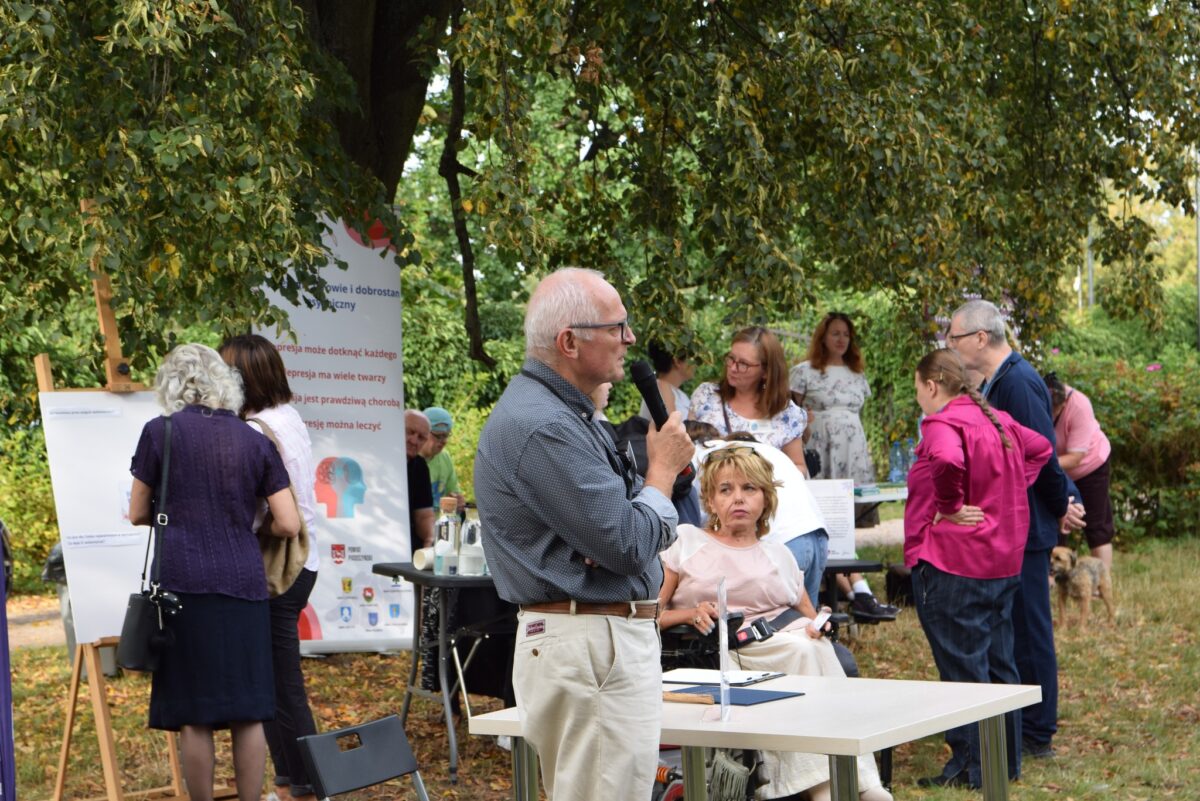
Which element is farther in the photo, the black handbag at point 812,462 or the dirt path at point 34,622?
the dirt path at point 34,622

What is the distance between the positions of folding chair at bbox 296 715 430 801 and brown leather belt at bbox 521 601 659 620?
2.33ft

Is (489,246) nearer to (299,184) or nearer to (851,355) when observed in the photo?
(299,184)

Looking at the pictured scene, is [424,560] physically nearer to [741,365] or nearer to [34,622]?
[741,365]

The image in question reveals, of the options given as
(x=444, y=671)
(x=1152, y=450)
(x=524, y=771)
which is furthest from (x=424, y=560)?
(x=1152, y=450)

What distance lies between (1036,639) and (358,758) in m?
3.84

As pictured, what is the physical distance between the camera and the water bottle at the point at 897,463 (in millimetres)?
11604

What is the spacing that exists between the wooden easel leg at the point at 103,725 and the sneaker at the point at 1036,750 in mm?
3944

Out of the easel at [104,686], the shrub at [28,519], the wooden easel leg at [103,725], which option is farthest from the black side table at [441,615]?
the shrub at [28,519]

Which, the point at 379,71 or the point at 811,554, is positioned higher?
the point at 379,71

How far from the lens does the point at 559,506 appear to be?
10.2 ft

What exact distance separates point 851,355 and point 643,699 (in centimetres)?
621

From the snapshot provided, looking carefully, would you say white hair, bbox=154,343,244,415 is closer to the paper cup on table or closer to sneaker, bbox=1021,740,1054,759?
the paper cup on table

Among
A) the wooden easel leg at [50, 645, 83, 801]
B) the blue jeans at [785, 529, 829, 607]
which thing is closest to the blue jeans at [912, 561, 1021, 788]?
the blue jeans at [785, 529, 829, 607]

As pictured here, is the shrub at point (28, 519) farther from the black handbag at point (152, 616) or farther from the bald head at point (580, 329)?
the bald head at point (580, 329)
